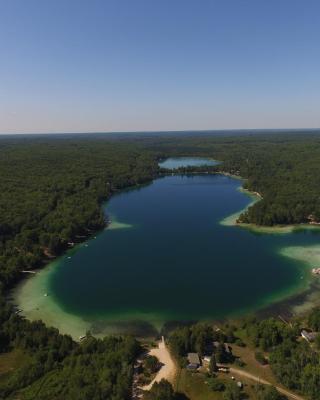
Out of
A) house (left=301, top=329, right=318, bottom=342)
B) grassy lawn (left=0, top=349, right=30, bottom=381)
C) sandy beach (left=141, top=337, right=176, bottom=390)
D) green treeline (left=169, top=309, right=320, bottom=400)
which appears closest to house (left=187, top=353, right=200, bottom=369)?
green treeline (left=169, top=309, right=320, bottom=400)

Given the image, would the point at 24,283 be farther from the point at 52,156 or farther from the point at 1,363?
the point at 52,156

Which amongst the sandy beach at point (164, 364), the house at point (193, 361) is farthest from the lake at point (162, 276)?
the house at point (193, 361)

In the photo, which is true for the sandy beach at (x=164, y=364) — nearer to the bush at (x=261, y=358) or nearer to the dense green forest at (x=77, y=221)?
the dense green forest at (x=77, y=221)

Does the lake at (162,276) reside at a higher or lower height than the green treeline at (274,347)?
lower

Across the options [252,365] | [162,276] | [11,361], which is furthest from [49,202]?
[252,365]

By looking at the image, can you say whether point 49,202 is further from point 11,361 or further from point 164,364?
point 164,364

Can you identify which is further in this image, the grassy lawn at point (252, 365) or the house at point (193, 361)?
the house at point (193, 361)
